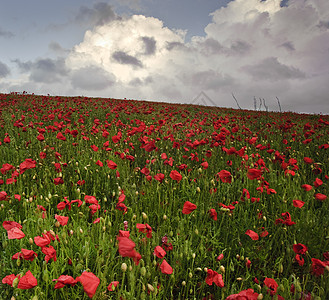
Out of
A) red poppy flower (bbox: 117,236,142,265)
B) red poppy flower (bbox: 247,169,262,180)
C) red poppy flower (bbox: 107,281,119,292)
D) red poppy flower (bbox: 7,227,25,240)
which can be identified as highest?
red poppy flower (bbox: 247,169,262,180)

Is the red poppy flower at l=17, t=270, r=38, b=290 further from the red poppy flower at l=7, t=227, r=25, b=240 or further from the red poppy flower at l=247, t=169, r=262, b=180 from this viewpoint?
the red poppy flower at l=247, t=169, r=262, b=180

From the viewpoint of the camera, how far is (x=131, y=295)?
145cm

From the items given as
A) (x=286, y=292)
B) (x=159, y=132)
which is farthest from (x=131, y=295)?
(x=159, y=132)

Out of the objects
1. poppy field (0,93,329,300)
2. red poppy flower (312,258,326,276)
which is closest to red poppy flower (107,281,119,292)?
poppy field (0,93,329,300)

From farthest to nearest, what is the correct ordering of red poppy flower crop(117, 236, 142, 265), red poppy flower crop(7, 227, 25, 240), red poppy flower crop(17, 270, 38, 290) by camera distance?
1. red poppy flower crop(7, 227, 25, 240)
2. red poppy flower crop(17, 270, 38, 290)
3. red poppy flower crop(117, 236, 142, 265)

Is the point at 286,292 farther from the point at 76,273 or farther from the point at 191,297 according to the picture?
the point at 76,273

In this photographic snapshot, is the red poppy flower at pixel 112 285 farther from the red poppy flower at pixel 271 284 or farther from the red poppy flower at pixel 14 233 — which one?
the red poppy flower at pixel 271 284

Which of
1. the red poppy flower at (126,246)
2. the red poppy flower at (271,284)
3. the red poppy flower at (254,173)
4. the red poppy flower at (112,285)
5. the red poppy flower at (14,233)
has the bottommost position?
the red poppy flower at (112,285)

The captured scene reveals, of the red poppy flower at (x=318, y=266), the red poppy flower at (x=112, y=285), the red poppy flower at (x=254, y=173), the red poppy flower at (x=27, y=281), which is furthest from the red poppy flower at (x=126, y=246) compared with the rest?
the red poppy flower at (x=254, y=173)

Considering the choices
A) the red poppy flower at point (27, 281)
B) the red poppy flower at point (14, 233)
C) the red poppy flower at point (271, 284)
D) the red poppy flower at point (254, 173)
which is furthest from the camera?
the red poppy flower at point (254, 173)

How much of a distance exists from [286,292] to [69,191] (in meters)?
2.47

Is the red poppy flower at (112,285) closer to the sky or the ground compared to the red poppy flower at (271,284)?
closer to the ground

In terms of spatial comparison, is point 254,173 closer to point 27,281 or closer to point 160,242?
point 160,242

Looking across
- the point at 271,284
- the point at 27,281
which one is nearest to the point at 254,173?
the point at 271,284
